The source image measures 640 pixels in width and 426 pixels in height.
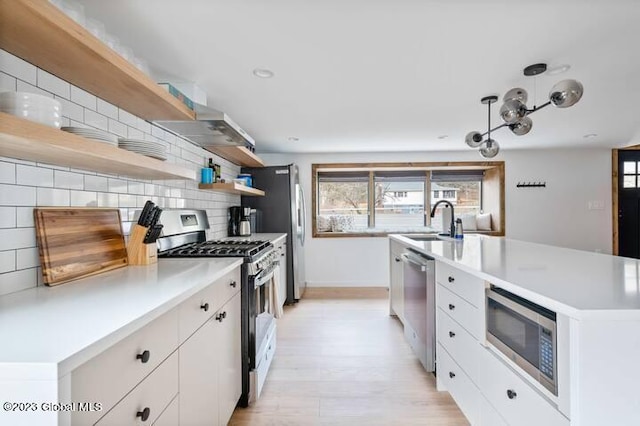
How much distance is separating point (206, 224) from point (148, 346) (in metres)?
2.13

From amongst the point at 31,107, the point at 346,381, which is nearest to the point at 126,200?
the point at 31,107

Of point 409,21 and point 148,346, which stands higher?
point 409,21

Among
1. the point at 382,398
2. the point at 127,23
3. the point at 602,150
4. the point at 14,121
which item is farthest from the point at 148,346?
the point at 602,150

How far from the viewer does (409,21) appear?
1.58 m

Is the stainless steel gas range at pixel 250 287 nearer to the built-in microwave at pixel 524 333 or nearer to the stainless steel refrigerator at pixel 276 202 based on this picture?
the built-in microwave at pixel 524 333

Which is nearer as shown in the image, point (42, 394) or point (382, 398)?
point (42, 394)

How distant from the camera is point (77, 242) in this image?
1430mm

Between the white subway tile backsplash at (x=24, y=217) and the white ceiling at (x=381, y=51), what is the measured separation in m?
0.93

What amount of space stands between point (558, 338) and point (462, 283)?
751 millimetres

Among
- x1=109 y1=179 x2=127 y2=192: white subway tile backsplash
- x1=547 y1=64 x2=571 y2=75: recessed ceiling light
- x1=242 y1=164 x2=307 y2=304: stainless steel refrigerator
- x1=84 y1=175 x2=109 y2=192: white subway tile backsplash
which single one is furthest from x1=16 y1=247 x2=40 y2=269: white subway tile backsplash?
x1=242 y1=164 x2=307 y2=304: stainless steel refrigerator

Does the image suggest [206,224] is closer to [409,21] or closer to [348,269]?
[409,21]

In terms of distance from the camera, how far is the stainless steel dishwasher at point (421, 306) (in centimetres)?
228

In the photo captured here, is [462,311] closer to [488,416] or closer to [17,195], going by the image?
[488,416]

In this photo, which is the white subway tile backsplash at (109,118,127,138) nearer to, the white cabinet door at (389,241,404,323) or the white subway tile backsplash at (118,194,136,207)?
the white subway tile backsplash at (118,194,136,207)
